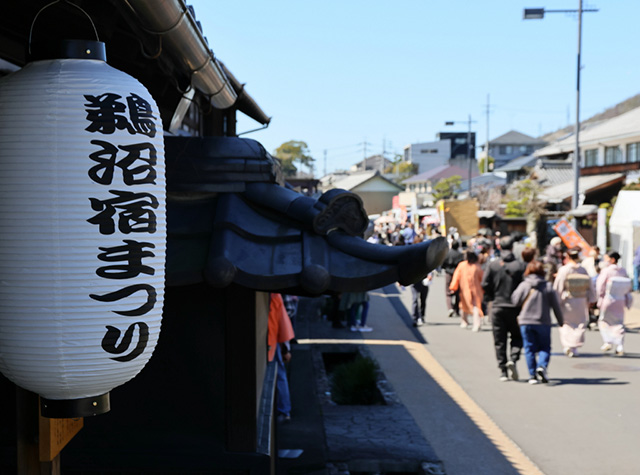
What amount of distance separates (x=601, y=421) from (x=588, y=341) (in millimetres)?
6280

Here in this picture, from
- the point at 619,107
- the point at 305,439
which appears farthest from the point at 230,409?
the point at 619,107

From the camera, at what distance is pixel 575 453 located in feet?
26.6

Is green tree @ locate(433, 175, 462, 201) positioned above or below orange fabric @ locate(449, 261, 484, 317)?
above

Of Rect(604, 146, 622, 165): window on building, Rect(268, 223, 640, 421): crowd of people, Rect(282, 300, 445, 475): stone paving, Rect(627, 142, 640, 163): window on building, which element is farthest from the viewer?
→ Rect(604, 146, 622, 165): window on building

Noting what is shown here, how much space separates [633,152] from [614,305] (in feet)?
90.9

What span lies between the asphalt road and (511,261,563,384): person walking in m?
0.50

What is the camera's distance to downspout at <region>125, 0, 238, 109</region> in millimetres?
3344

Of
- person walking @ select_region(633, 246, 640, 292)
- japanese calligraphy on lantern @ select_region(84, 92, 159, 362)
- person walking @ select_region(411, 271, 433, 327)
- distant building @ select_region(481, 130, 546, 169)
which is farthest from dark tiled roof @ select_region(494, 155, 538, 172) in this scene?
japanese calligraphy on lantern @ select_region(84, 92, 159, 362)

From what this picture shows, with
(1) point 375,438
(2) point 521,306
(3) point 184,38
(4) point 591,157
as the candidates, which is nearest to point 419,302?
(2) point 521,306

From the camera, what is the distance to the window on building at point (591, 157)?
141 ft

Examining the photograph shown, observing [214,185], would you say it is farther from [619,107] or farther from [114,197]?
[619,107]

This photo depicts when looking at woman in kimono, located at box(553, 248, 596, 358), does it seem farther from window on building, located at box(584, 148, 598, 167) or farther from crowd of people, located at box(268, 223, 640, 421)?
window on building, located at box(584, 148, 598, 167)

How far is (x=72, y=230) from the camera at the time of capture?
111 inches

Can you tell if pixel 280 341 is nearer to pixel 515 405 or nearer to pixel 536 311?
pixel 515 405
